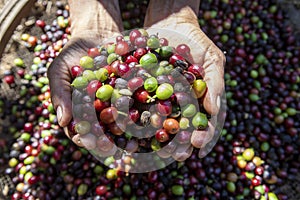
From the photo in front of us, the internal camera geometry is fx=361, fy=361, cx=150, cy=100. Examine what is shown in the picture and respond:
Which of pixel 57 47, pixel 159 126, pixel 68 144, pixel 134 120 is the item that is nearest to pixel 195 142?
pixel 159 126

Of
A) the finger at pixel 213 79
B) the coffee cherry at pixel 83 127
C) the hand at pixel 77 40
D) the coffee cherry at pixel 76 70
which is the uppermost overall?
the coffee cherry at pixel 76 70

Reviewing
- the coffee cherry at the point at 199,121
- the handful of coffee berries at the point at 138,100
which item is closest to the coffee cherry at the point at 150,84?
the handful of coffee berries at the point at 138,100

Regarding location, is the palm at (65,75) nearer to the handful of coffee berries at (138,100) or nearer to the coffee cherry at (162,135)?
the handful of coffee berries at (138,100)

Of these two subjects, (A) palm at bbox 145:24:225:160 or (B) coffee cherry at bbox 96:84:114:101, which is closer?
(B) coffee cherry at bbox 96:84:114:101

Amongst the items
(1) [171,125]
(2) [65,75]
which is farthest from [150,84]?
(2) [65,75]

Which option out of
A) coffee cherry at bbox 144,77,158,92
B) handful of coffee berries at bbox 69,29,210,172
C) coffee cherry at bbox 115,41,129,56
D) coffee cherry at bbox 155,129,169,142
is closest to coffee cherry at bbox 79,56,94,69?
handful of coffee berries at bbox 69,29,210,172

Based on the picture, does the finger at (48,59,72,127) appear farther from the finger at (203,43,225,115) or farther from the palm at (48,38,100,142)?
the finger at (203,43,225,115)

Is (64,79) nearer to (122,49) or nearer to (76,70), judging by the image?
(76,70)
